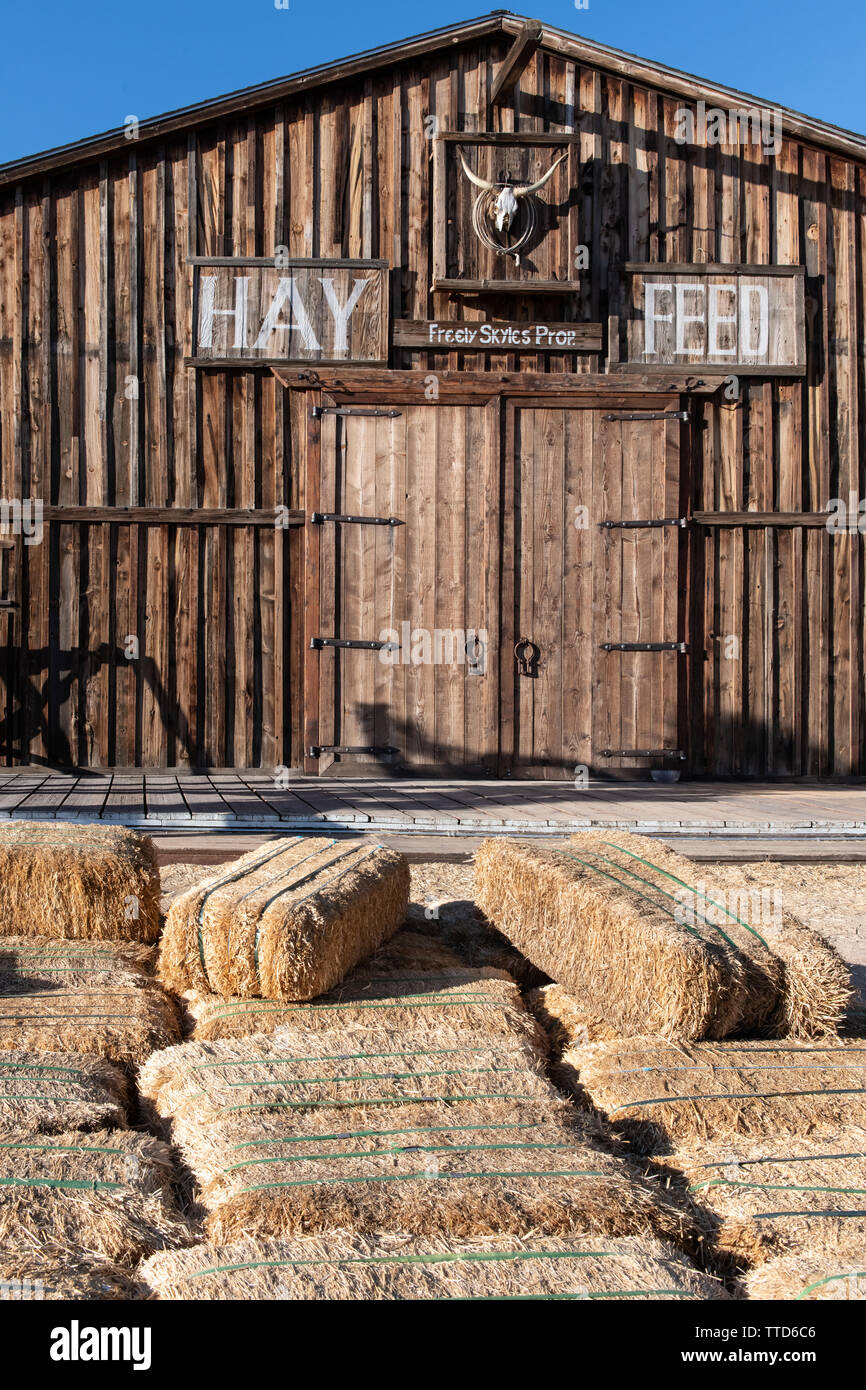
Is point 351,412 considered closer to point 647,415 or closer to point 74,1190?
point 647,415

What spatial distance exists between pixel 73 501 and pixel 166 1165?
7491 millimetres

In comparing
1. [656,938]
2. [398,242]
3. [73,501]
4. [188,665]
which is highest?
[398,242]

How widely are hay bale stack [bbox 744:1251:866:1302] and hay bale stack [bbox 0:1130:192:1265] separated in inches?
43.6

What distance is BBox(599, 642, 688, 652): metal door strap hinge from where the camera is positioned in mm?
9422

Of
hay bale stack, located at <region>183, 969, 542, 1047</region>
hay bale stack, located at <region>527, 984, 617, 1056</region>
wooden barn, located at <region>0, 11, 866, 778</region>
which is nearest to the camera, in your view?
hay bale stack, located at <region>183, 969, 542, 1047</region>

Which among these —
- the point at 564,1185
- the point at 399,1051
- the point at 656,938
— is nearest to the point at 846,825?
the point at 656,938

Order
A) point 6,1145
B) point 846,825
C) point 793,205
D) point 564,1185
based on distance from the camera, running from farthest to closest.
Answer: point 793,205
point 846,825
point 6,1145
point 564,1185

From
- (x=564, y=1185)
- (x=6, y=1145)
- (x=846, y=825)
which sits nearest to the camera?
(x=564, y=1185)

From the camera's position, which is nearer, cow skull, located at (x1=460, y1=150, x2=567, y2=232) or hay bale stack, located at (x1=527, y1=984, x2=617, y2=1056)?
hay bale stack, located at (x1=527, y1=984, x2=617, y2=1056)

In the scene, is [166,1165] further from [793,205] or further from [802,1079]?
[793,205]

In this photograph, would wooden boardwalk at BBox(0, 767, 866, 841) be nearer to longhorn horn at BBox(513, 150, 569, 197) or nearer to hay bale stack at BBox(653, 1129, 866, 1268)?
hay bale stack at BBox(653, 1129, 866, 1268)

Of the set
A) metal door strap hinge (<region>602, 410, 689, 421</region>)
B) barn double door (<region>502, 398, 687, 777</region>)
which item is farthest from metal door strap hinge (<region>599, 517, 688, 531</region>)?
metal door strap hinge (<region>602, 410, 689, 421</region>)

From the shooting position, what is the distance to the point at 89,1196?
230 centimetres
